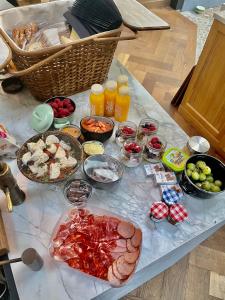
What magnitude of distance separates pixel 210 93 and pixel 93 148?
101cm

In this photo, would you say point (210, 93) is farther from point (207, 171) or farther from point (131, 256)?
point (131, 256)

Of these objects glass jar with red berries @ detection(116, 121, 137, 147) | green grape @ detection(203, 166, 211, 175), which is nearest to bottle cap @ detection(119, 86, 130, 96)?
glass jar with red berries @ detection(116, 121, 137, 147)

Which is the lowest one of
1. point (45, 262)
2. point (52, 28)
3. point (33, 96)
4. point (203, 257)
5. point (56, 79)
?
point (203, 257)

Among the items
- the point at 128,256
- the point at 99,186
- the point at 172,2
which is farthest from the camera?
the point at 172,2

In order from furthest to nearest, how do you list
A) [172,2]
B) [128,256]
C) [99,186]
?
1. [172,2]
2. [99,186]
3. [128,256]

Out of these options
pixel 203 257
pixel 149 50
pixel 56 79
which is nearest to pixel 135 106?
pixel 56 79

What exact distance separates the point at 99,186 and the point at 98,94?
350 mm

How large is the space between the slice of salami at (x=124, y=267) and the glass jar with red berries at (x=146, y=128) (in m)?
0.44

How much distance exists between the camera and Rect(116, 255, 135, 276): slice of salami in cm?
61

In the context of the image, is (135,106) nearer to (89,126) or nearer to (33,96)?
(89,126)

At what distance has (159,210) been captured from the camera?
719 mm

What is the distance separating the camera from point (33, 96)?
107cm

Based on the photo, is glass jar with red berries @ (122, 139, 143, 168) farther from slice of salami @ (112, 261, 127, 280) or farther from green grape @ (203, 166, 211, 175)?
slice of salami @ (112, 261, 127, 280)

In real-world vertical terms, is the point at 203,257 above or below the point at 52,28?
below
